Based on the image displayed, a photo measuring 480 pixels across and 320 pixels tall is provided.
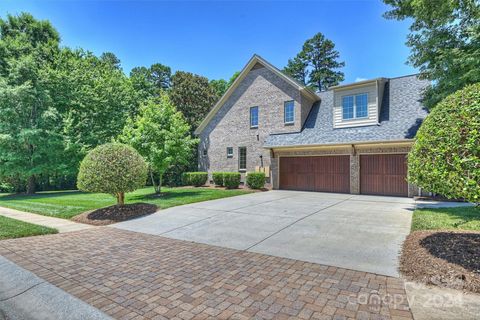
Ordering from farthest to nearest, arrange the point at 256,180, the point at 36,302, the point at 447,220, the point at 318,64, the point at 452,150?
the point at 318,64, the point at 256,180, the point at 447,220, the point at 452,150, the point at 36,302

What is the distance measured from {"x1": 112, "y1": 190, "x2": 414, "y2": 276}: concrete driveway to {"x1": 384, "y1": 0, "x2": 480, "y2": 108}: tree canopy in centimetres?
479

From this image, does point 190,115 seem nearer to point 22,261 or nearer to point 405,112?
point 405,112

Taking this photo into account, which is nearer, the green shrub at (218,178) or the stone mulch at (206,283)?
the stone mulch at (206,283)

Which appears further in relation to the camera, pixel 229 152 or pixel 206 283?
pixel 229 152

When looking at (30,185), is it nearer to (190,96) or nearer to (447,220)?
(190,96)

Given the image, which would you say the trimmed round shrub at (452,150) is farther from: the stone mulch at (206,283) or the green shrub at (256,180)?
the green shrub at (256,180)

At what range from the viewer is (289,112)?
17484 millimetres

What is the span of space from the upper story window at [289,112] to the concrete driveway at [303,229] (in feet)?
26.7

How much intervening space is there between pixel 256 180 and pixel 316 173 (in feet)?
12.4

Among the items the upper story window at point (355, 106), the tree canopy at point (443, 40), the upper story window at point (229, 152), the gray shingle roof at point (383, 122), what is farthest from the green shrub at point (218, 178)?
the tree canopy at point (443, 40)

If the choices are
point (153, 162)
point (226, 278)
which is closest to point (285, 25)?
point (153, 162)

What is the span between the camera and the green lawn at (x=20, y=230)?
6.78m

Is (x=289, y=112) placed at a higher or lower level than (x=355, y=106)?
higher

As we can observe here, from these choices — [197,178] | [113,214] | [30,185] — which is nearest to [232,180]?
[197,178]
